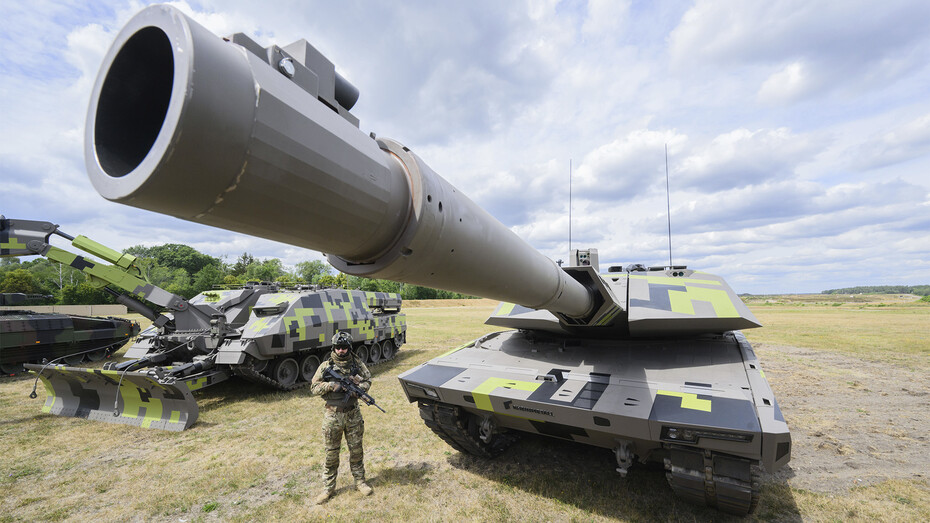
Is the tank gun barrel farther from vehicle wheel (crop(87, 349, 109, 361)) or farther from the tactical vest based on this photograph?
vehicle wheel (crop(87, 349, 109, 361))

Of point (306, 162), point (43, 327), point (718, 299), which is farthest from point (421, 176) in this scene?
point (43, 327)

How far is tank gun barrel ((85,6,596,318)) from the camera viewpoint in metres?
0.92

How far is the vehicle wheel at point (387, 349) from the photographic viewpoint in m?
11.7

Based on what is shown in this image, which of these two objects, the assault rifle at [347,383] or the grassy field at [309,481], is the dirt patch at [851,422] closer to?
the grassy field at [309,481]

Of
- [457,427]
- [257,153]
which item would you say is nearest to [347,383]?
[457,427]

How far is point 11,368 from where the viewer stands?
10.1 meters

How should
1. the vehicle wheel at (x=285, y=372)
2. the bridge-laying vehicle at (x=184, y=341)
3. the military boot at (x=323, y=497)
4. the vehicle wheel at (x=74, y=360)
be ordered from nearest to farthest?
the military boot at (x=323, y=497) < the bridge-laying vehicle at (x=184, y=341) < the vehicle wheel at (x=285, y=372) < the vehicle wheel at (x=74, y=360)

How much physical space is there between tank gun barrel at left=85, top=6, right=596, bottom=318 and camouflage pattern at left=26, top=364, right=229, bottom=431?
6179mm

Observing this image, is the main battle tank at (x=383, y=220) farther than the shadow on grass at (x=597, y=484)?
No

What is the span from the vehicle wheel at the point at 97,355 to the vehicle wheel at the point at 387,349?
8042mm

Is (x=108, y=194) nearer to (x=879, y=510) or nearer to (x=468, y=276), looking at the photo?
(x=468, y=276)

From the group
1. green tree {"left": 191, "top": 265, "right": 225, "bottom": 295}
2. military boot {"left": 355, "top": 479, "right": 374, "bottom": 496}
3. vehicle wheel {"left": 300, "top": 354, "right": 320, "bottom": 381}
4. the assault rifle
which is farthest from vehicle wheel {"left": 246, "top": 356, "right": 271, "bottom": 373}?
green tree {"left": 191, "top": 265, "right": 225, "bottom": 295}

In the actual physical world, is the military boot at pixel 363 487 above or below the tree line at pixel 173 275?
below

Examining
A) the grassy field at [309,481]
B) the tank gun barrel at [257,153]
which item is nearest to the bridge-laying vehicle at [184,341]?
the grassy field at [309,481]
